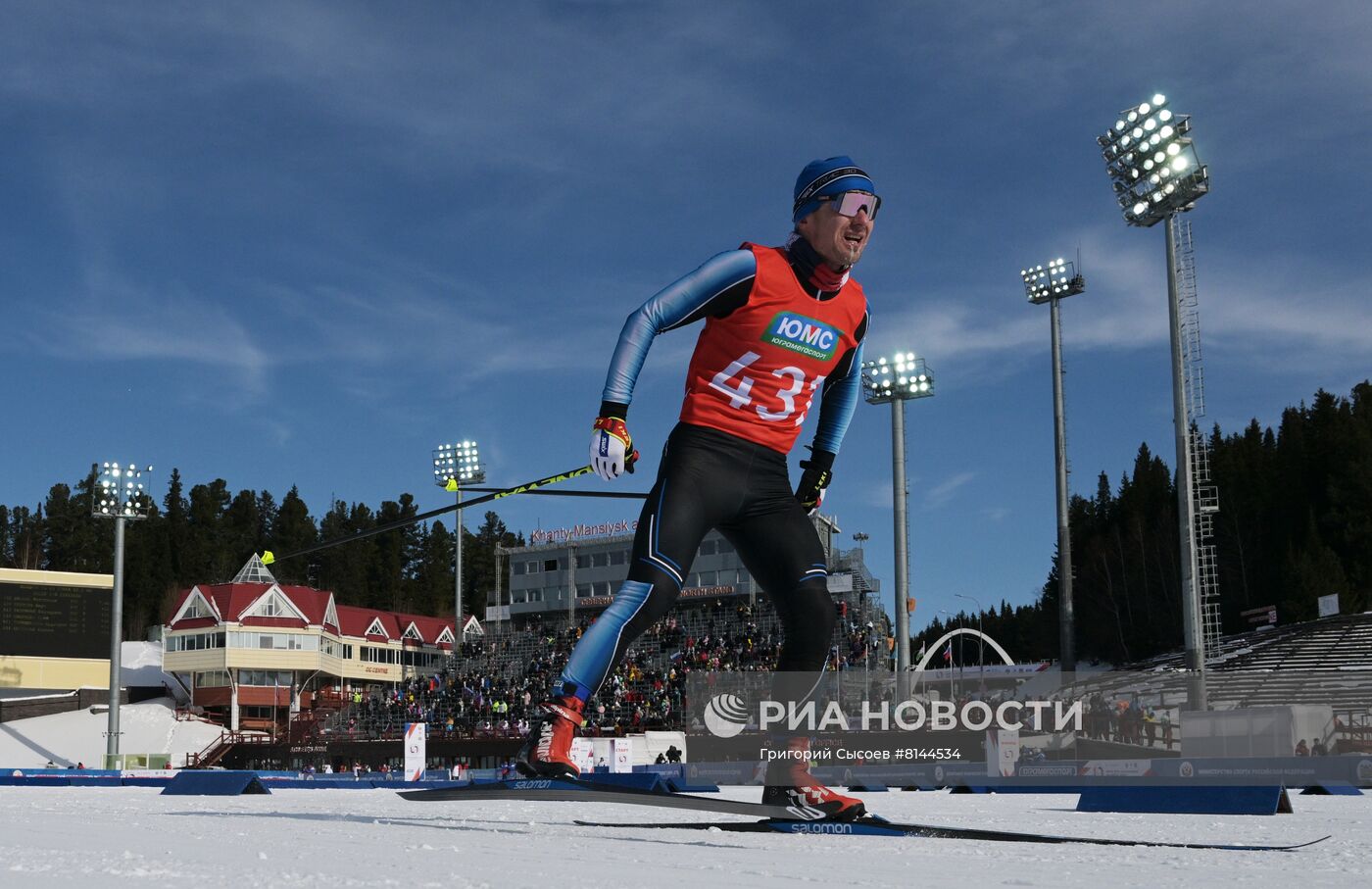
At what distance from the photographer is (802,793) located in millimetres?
5125

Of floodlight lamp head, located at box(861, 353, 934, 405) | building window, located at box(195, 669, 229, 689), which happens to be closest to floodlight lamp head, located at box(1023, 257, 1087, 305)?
floodlight lamp head, located at box(861, 353, 934, 405)

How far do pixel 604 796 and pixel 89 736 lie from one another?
181 ft

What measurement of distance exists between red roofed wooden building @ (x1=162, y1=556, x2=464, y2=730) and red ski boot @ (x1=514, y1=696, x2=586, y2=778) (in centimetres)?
5656

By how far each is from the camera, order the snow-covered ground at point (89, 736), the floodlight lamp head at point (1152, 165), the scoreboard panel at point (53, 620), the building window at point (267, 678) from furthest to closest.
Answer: the building window at point (267, 678), the snow-covered ground at point (89, 736), the scoreboard panel at point (53, 620), the floodlight lamp head at point (1152, 165)

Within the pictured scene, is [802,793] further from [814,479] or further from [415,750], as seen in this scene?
[415,750]

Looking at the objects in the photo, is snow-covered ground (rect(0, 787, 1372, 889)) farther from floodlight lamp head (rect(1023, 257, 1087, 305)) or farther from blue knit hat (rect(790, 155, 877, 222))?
floodlight lamp head (rect(1023, 257, 1087, 305))

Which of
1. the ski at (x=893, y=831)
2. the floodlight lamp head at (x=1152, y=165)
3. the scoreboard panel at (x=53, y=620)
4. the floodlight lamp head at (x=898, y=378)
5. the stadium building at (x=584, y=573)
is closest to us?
the ski at (x=893, y=831)

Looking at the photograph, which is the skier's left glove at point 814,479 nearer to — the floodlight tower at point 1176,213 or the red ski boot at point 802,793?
the red ski boot at point 802,793

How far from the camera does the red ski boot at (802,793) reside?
197 inches

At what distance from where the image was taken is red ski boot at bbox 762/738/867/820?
500 centimetres

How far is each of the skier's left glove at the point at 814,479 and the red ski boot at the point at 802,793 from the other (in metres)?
1.13

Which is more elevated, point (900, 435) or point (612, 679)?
point (900, 435)

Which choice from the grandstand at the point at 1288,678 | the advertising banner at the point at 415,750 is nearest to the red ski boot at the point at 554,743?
the advertising banner at the point at 415,750

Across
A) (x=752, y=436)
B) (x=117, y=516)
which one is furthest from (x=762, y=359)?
(x=117, y=516)
